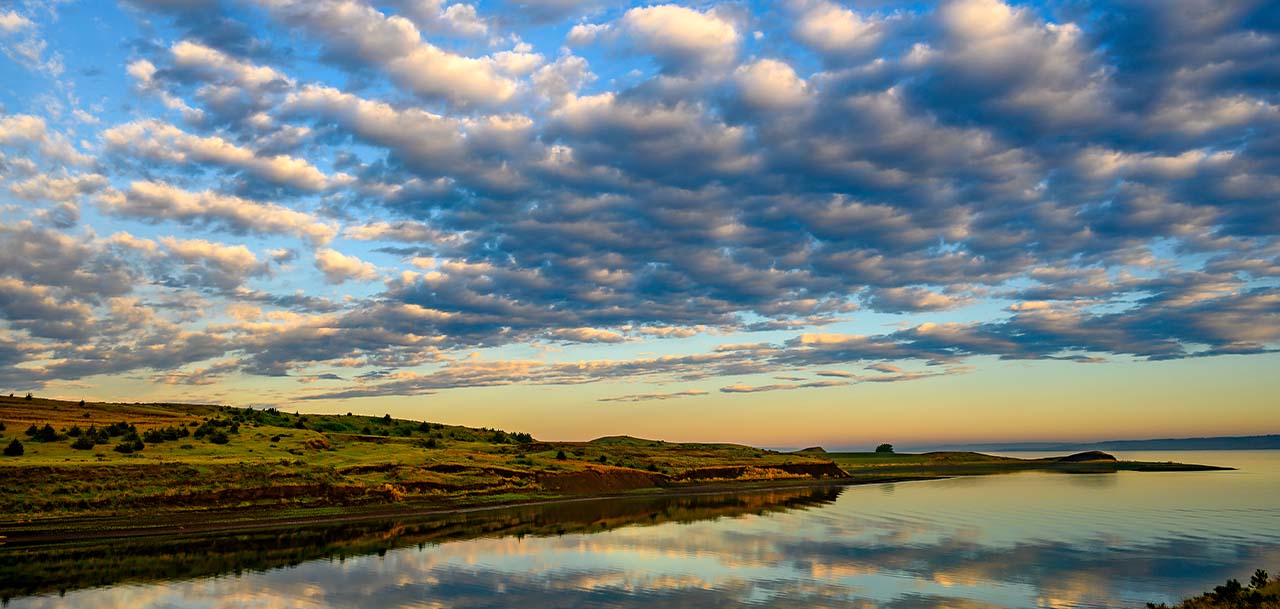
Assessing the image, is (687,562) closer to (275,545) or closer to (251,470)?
(275,545)

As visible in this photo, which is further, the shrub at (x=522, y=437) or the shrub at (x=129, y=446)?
the shrub at (x=522, y=437)

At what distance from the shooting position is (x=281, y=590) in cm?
3284

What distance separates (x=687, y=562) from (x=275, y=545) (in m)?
23.8

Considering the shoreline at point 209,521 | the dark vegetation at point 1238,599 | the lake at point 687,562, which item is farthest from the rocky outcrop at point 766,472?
the dark vegetation at point 1238,599

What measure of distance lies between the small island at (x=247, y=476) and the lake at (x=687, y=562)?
7408mm

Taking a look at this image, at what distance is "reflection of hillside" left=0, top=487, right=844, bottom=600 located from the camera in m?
35.8

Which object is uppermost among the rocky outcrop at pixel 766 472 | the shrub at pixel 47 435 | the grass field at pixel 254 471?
the shrub at pixel 47 435

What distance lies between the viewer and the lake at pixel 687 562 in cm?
3100

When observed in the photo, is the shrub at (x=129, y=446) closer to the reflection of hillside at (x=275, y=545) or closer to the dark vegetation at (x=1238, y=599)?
the reflection of hillside at (x=275, y=545)

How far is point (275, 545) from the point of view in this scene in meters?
45.7

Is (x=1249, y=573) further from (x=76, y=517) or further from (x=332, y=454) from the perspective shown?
(x=332, y=454)

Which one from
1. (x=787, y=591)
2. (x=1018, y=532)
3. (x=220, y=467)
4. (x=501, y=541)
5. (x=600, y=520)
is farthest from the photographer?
(x=220, y=467)

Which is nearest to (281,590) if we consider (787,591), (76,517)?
(787,591)

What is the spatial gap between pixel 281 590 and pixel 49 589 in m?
9.26
